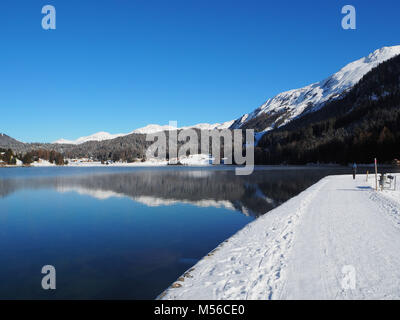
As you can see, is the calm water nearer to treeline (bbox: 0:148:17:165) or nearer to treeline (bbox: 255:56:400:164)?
treeline (bbox: 255:56:400:164)

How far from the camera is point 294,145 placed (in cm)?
16850

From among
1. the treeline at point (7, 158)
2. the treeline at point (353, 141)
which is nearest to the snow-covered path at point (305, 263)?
the treeline at point (353, 141)

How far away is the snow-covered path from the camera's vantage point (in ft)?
20.9

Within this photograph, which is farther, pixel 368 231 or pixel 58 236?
pixel 58 236

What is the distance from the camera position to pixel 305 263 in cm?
803

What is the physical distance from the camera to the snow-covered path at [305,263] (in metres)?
6.38

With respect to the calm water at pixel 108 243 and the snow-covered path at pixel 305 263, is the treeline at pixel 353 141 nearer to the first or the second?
the calm water at pixel 108 243

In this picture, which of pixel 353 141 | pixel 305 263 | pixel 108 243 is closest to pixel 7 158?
pixel 353 141

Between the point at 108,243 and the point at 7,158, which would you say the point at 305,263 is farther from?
the point at 7,158

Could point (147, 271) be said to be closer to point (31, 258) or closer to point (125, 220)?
point (31, 258)

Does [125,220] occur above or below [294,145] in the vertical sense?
A: below

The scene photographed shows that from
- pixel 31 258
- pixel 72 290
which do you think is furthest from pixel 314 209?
pixel 31 258

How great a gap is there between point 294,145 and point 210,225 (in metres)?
163
